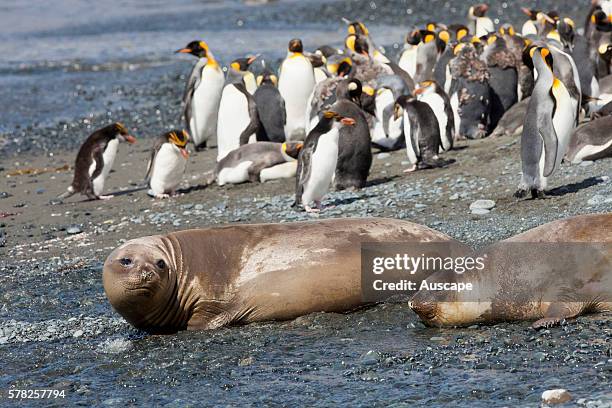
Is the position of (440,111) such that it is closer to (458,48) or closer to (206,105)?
(458,48)

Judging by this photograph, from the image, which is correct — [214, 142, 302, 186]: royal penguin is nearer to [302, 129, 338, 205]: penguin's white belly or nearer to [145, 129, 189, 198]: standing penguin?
[145, 129, 189, 198]: standing penguin

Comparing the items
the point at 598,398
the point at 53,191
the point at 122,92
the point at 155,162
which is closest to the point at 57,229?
the point at 155,162

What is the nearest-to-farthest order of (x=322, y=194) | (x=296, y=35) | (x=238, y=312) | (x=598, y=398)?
(x=598, y=398) < (x=238, y=312) < (x=322, y=194) < (x=296, y=35)

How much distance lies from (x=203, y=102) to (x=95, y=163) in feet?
11.3

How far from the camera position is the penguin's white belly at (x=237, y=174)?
12.0 m

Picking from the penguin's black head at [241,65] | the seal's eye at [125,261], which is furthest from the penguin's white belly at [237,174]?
the seal's eye at [125,261]

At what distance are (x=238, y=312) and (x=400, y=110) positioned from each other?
6.91 meters

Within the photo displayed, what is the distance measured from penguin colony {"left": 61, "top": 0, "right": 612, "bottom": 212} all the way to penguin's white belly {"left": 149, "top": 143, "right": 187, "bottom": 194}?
14 mm

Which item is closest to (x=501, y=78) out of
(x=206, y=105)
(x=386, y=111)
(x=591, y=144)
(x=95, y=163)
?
(x=386, y=111)

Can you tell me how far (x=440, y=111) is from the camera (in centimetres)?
1271

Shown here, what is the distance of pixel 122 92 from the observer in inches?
827

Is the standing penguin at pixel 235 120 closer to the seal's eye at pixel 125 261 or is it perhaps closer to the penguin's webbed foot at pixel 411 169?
the penguin's webbed foot at pixel 411 169

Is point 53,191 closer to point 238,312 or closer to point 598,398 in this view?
point 238,312

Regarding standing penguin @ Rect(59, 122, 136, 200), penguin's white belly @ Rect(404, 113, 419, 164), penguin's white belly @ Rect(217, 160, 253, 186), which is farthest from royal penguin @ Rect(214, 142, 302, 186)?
standing penguin @ Rect(59, 122, 136, 200)
